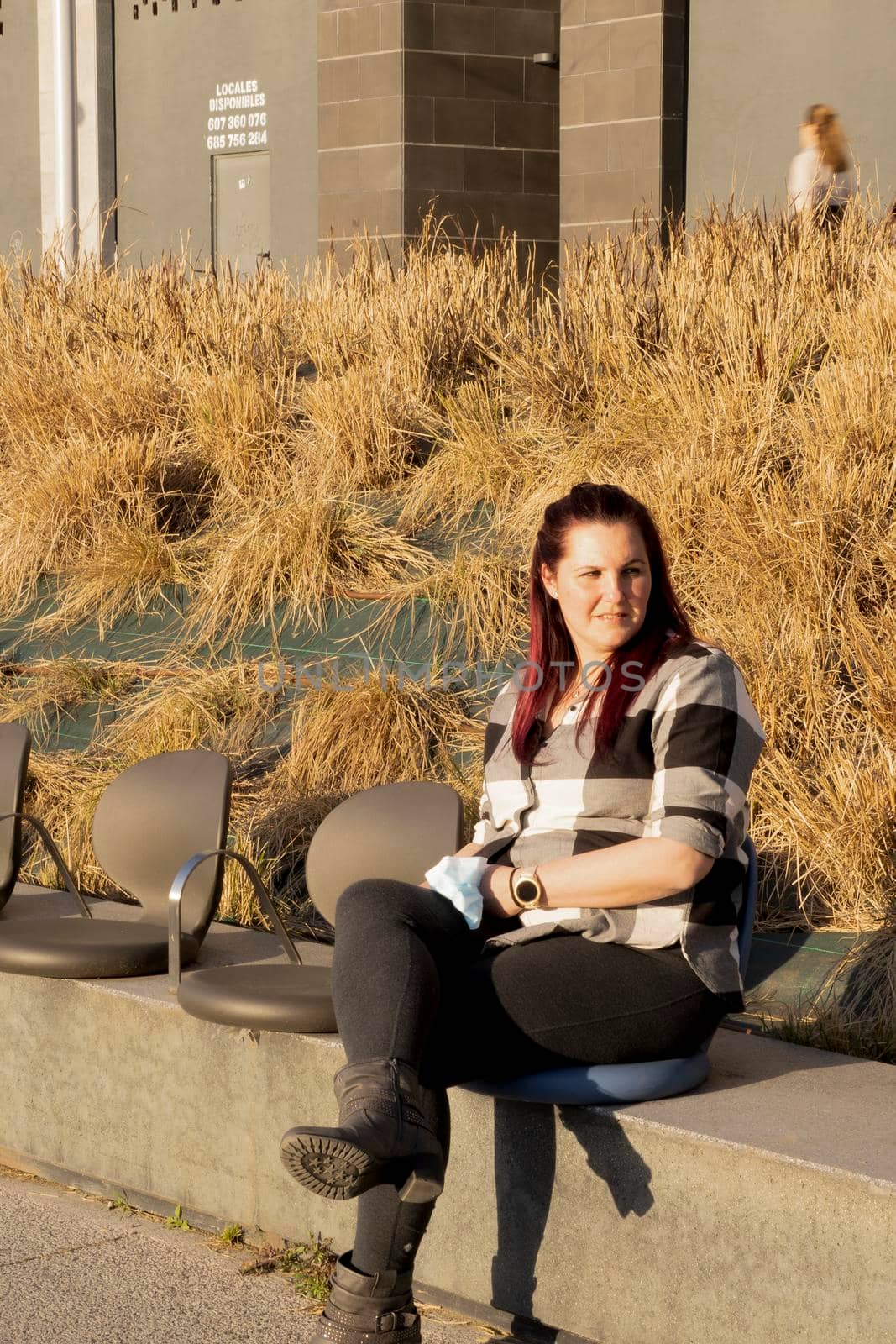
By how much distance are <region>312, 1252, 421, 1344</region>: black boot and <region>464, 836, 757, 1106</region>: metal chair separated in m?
0.39

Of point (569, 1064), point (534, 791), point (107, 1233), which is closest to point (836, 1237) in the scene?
point (569, 1064)

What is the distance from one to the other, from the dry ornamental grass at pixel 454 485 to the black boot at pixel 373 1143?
1.28 m

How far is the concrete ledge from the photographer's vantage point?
288 cm

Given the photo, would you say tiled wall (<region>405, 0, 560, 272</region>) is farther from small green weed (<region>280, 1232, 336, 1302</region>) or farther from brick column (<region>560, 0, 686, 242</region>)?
small green weed (<region>280, 1232, 336, 1302</region>)

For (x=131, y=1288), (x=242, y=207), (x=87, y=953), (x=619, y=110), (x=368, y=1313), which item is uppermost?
(x=619, y=110)

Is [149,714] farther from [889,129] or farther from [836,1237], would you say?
[889,129]

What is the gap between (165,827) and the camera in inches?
175

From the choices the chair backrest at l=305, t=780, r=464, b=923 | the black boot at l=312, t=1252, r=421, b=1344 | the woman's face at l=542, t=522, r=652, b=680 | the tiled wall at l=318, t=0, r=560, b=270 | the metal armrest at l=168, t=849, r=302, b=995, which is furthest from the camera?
the tiled wall at l=318, t=0, r=560, b=270

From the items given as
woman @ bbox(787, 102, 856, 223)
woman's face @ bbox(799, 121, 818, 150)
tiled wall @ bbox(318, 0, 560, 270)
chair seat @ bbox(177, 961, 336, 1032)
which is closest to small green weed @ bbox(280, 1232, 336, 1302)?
chair seat @ bbox(177, 961, 336, 1032)

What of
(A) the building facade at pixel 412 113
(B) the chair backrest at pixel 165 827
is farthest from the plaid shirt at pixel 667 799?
(A) the building facade at pixel 412 113

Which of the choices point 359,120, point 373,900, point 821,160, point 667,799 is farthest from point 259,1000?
point 359,120

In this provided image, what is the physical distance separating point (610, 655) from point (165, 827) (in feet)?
4.81

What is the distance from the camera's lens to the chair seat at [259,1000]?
11.6 ft

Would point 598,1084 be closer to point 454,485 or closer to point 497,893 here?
point 497,893
